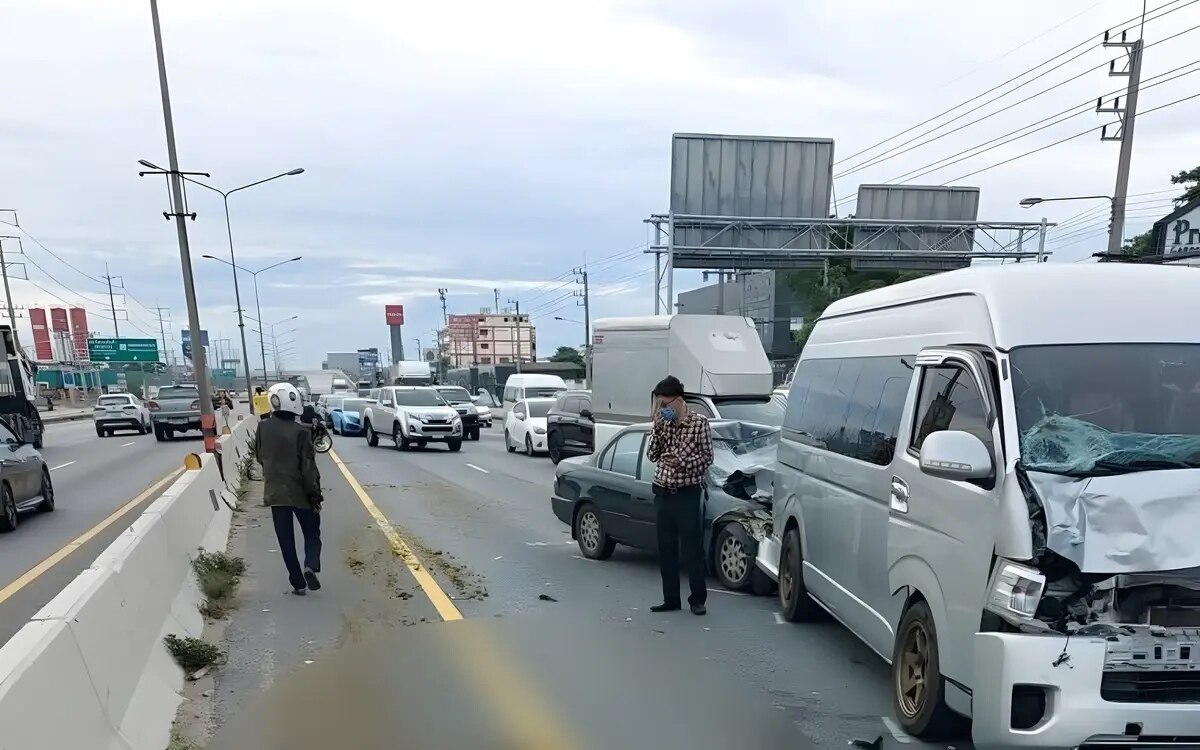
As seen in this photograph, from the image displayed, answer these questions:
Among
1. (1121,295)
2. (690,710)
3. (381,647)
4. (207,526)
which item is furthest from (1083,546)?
(207,526)

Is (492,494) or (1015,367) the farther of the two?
(492,494)

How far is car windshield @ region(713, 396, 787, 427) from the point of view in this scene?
12.4 m

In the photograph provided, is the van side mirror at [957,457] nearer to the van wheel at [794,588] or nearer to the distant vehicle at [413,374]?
the van wheel at [794,588]

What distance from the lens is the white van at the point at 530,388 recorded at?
27844 millimetres

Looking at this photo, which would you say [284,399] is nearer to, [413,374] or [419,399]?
[419,399]

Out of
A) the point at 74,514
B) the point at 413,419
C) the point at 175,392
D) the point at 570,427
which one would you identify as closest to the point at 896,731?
the point at 74,514

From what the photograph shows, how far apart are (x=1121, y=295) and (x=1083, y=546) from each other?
1412mm

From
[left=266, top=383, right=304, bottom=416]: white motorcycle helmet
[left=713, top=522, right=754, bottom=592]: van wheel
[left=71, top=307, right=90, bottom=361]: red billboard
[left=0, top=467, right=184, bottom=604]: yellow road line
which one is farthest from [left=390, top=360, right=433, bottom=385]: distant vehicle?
[left=71, top=307, right=90, bottom=361]: red billboard

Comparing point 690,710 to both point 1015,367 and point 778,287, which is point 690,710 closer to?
point 1015,367

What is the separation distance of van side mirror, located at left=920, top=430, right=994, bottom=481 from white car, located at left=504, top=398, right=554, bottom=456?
1801cm

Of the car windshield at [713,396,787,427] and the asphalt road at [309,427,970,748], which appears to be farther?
the car windshield at [713,396,787,427]

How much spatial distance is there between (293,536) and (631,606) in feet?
10.2

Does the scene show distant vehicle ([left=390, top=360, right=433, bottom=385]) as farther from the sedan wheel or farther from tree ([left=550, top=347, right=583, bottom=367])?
tree ([left=550, top=347, right=583, bottom=367])

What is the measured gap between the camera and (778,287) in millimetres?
51594
